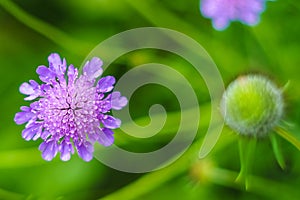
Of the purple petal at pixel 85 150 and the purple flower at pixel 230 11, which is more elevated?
the purple flower at pixel 230 11

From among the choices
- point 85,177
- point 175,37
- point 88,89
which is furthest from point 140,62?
point 88,89

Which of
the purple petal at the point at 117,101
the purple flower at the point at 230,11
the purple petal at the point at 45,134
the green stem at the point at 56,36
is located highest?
the green stem at the point at 56,36

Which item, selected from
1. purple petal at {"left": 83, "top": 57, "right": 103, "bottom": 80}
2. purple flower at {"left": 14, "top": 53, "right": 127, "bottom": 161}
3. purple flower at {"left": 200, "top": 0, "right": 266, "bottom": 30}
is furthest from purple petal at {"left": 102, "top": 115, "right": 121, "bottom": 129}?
purple flower at {"left": 200, "top": 0, "right": 266, "bottom": 30}

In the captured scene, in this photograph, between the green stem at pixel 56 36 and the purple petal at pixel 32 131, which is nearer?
the purple petal at pixel 32 131

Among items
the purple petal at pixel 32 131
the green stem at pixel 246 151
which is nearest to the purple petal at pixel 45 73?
the purple petal at pixel 32 131

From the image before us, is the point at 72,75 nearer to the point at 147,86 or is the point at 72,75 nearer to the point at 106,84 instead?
the point at 106,84

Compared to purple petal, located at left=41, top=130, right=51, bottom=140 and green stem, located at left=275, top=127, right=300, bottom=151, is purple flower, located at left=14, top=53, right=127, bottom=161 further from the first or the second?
green stem, located at left=275, top=127, right=300, bottom=151

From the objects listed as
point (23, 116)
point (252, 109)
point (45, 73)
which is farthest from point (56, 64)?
point (252, 109)

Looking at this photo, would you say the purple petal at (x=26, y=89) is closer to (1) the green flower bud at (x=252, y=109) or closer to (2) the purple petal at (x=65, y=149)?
(2) the purple petal at (x=65, y=149)
